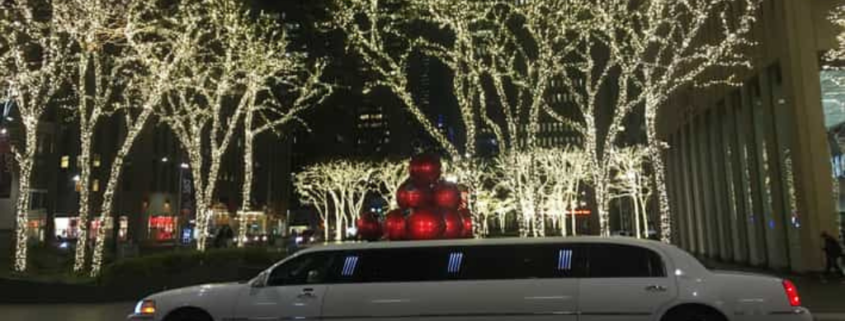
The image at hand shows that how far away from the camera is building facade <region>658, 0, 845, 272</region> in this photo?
57.1 ft

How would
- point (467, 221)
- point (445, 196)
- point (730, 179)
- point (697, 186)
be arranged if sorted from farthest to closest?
point (697, 186) → point (730, 179) → point (467, 221) → point (445, 196)

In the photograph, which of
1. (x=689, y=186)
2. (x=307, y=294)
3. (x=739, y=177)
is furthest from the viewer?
(x=689, y=186)

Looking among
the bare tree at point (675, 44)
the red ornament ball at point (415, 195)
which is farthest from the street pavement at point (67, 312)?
the bare tree at point (675, 44)

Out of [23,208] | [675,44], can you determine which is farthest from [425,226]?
[23,208]

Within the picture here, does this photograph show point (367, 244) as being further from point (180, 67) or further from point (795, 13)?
point (795, 13)

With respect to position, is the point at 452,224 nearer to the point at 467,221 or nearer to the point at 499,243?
the point at 467,221

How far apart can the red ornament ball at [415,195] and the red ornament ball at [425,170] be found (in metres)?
0.21

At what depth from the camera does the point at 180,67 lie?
1950 centimetres

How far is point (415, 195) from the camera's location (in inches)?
717

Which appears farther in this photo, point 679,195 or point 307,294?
point 679,195

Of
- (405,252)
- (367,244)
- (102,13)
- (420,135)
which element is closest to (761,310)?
(405,252)

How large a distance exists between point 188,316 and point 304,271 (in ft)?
5.15

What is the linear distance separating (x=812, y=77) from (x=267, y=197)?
7774 centimetres

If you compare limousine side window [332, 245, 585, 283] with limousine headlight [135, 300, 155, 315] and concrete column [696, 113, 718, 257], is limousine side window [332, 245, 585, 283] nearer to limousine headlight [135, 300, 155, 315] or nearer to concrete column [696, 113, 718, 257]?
limousine headlight [135, 300, 155, 315]
